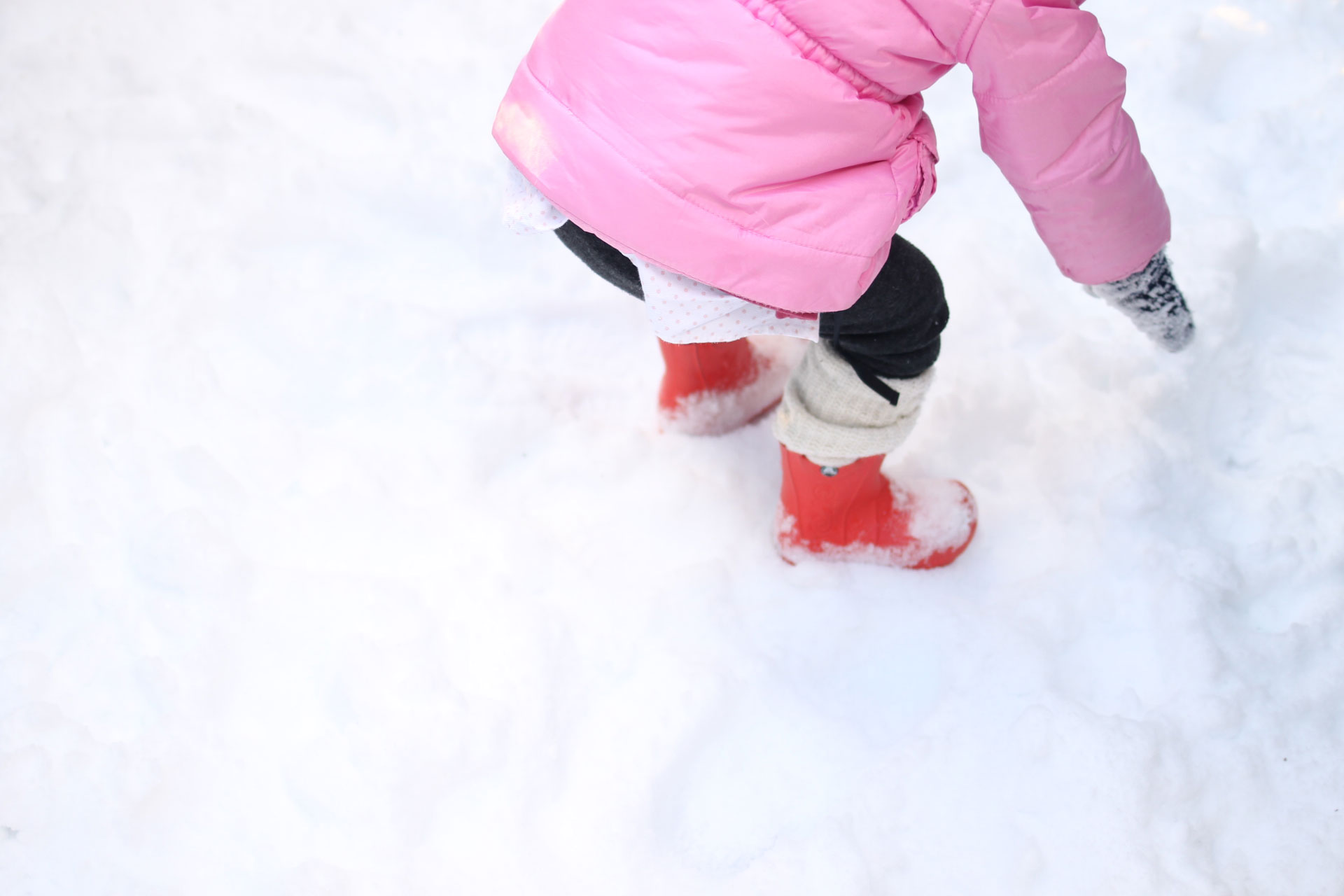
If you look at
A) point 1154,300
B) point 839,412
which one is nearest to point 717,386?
point 839,412

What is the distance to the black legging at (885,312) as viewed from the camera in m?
0.81

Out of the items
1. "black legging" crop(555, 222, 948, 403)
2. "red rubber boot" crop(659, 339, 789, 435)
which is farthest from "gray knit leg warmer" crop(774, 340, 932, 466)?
"red rubber boot" crop(659, 339, 789, 435)

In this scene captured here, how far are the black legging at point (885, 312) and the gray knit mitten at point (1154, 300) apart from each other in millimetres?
160

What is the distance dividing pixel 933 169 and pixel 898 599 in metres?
0.45

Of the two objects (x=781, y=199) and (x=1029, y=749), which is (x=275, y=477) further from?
(x=1029, y=749)

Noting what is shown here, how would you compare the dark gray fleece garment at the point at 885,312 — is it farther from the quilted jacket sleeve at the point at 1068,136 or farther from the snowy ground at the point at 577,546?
the snowy ground at the point at 577,546

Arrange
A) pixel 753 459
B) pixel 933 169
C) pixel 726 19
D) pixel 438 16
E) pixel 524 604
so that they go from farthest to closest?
1. pixel 438 16
2. pixel 753 459
3. pixel 524 604
4. pixel 933 169
5. pixel 726 19

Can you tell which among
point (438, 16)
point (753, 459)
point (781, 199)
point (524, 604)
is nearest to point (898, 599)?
point (753, 459)

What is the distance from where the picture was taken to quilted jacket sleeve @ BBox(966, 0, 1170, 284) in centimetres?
67

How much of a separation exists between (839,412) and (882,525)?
0.57 ft

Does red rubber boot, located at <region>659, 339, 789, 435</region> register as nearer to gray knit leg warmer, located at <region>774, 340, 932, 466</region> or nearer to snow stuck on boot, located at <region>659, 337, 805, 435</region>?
snow stuck on boot, located at <region>659, 337, 805, 435</region>

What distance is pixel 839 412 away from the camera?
904mm

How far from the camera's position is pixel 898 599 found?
101 centimetres

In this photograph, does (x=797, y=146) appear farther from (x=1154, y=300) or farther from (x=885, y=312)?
(x=1154, y=300)
